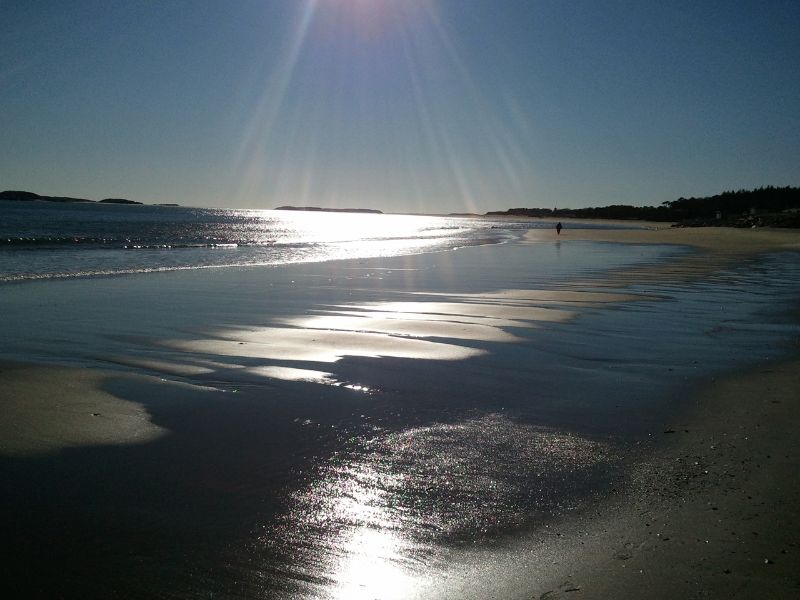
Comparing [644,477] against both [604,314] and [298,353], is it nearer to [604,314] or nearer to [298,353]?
[298,353]

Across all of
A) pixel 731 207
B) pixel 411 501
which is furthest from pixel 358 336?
pixel 731 207

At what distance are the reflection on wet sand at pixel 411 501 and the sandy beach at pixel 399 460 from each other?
2 cm

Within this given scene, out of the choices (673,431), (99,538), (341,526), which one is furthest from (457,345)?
(99,538)

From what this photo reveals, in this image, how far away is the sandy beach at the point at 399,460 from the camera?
3.51 m

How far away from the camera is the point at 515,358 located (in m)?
8.74

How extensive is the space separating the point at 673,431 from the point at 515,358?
3175mm

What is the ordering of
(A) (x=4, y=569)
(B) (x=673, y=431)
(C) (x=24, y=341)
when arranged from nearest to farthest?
(A) (x=4, y=569) < (B) (x=673, y=431) < (C) (x=24, y=341)

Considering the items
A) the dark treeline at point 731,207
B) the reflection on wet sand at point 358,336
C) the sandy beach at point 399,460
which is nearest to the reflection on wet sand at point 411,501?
the sandy beach at point 399,460

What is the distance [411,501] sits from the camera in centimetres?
436

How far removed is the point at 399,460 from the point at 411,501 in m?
0.70

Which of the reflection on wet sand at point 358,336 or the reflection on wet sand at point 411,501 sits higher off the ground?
the reflection on wet sand at point 358,336

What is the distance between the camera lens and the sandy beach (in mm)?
3514

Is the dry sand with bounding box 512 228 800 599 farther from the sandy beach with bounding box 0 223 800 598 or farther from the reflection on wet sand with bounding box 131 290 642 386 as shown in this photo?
the reflection on wet sand with bounding box 131 290 642 386

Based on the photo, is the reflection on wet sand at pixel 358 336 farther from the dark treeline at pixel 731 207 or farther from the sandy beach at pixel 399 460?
the dark treeline at pixel 731 207
